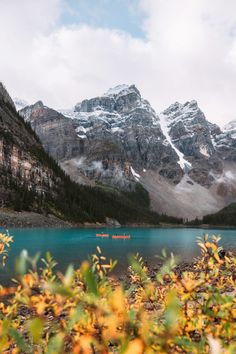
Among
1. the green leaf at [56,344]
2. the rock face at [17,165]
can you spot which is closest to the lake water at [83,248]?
the green leaf at [56,344]

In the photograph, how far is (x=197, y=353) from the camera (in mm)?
3107

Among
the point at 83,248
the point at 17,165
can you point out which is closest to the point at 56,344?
the point at 83,248

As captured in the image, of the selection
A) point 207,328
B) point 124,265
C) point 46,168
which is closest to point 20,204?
point 46,168

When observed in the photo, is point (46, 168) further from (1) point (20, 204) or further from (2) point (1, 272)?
(2) point (1, 272)

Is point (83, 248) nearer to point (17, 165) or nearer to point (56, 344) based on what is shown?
point (56, 344)

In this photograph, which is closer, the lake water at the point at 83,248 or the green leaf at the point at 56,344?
the green leaf at the point at 56,344

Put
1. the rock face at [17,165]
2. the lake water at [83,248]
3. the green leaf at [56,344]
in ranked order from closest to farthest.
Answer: the green leaf at [56,344] < the lake water at [83,248] < the rock face at [17,165]

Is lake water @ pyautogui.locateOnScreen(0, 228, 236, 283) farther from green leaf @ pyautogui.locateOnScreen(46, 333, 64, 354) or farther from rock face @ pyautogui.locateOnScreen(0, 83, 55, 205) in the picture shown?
rock face @ pyautogui.locateOnScreen(0, 83, 55, 205)

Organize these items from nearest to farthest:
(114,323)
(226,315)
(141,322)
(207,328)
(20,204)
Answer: (114,323)
(141,322)
(226,315)
(207,328)
(20,204)

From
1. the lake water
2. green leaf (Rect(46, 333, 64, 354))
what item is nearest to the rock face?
the lake water

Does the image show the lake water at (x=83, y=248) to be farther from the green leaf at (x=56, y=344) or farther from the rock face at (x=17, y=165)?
the rock face at (x=17, y=165)

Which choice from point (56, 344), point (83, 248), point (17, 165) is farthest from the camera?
point (17, 165)

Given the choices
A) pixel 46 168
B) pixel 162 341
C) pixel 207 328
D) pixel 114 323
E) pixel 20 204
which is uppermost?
pixel 46 168

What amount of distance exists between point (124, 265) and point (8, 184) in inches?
5113
